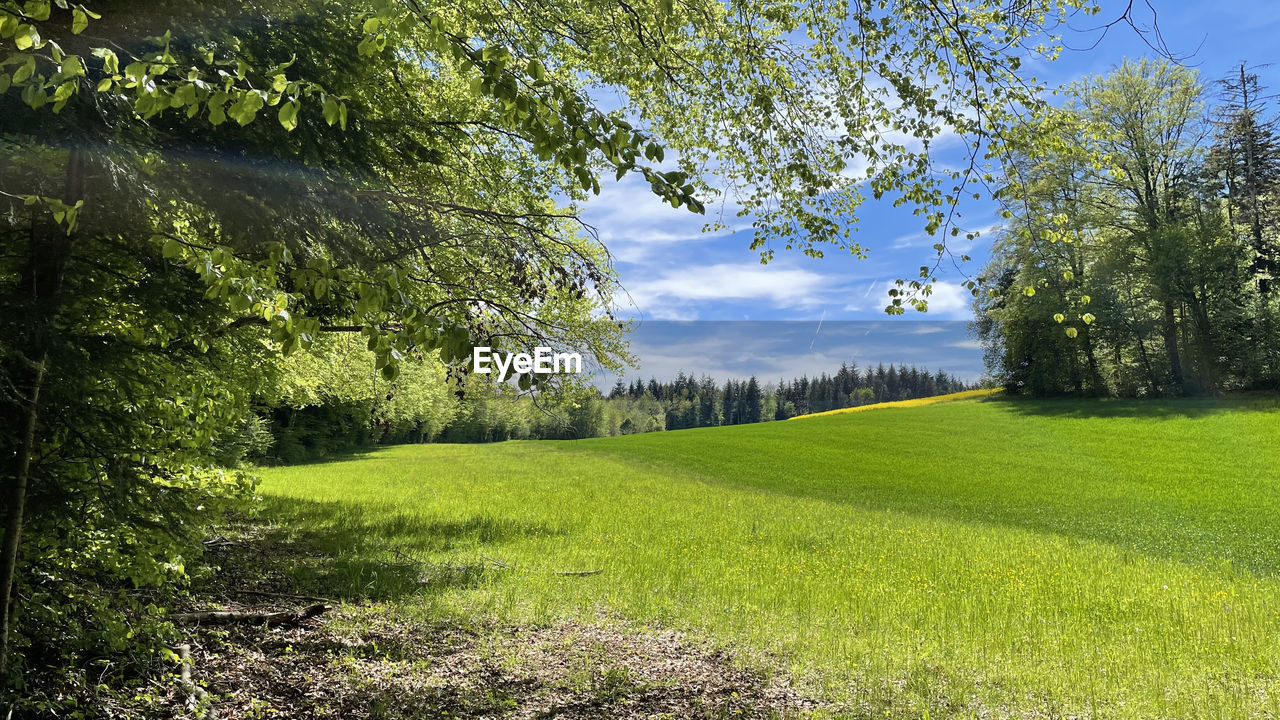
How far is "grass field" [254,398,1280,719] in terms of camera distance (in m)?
5.66

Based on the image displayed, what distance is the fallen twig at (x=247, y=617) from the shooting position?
18.7 feet

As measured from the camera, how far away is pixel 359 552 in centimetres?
1002

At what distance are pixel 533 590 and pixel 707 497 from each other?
1304cm

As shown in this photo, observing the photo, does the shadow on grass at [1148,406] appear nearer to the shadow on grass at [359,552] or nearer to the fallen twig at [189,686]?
the shadow on grass at [359,552]

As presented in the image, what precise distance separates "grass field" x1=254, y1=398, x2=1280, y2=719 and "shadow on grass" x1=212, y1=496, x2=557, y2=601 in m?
0.08

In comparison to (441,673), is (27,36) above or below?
above

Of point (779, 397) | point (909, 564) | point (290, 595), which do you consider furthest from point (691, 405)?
point (290, 595)

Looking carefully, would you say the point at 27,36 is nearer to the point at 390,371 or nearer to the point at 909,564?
the point at 390,371

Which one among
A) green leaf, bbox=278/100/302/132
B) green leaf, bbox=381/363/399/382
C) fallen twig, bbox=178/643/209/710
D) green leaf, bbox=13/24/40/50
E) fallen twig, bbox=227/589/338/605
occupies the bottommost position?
fallen twig, bbox=227/589/338/605

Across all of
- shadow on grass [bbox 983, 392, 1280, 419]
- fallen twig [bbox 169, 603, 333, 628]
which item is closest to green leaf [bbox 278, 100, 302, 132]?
fallen twig [bbox 169, 603, 333, 628]

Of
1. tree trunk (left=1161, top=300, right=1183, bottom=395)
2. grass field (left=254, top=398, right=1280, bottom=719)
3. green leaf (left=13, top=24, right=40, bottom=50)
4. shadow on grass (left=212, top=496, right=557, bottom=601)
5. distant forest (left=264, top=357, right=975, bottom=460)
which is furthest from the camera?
distant forest (left=264, top=357, right=975, bottom=460)

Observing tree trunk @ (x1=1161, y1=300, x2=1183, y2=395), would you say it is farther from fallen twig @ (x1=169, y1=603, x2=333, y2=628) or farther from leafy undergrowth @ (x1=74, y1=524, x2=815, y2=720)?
fallen twig @ (x1=169, y1=603, x2=333, y2=628)

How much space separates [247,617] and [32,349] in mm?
3748

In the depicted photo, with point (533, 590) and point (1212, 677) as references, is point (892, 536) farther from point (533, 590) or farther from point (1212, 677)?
point (533, 590)
